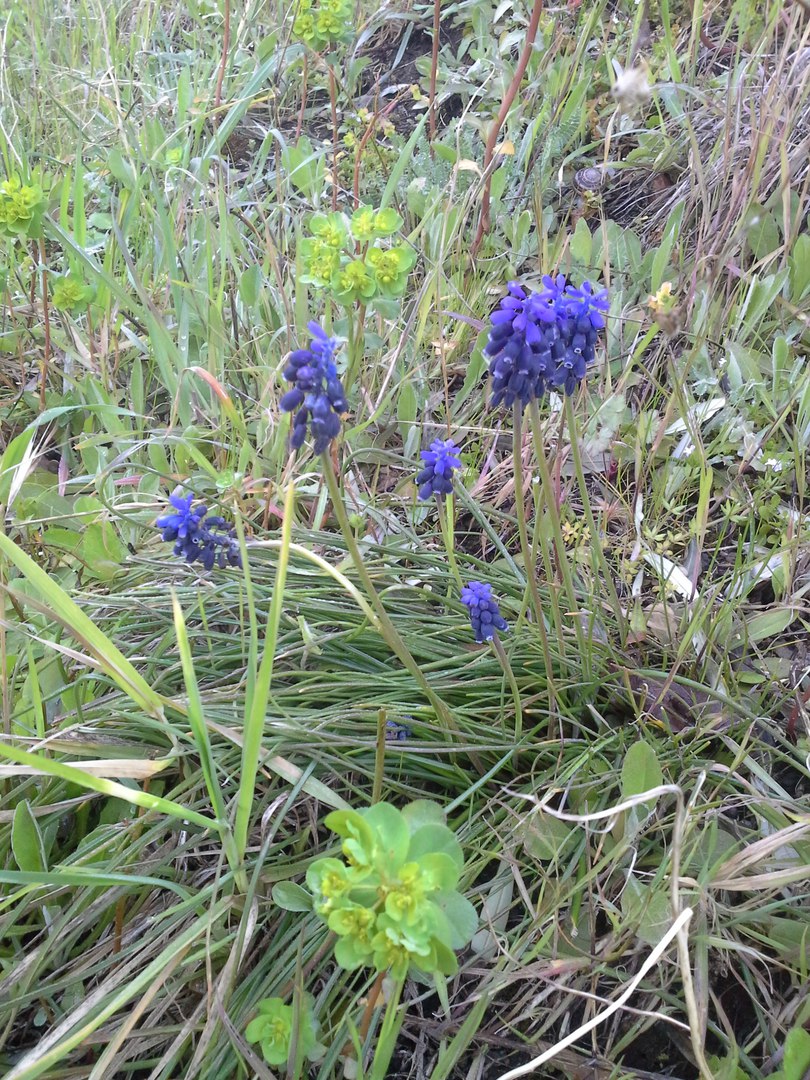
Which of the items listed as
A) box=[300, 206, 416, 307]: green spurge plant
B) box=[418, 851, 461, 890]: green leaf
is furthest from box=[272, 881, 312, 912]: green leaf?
box=[300, 206, 416, 307]: green spurge plant

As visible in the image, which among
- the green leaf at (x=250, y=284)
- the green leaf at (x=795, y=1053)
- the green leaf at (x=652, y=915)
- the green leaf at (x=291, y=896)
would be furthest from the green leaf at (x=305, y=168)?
the green leaf at (x=795, y=1053)

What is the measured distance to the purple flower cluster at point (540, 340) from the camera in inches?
43.7

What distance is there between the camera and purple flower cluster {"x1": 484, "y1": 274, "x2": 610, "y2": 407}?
111 centimetres

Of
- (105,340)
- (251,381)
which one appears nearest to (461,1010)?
(251,381)

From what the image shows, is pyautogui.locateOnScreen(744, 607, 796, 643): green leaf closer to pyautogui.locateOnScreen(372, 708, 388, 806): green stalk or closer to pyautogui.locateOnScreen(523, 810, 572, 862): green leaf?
pyautogui.locateOnScreen(523, 810, 572, 862): green leaf

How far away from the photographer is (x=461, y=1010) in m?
1.23

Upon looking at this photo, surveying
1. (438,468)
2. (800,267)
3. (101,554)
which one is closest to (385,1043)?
(438,468)

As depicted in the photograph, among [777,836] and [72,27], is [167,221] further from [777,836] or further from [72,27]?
[72,27]

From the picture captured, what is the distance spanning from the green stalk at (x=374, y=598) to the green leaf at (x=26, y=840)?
0.64 metres

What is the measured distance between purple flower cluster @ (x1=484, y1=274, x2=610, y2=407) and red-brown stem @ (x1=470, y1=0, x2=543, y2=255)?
3.58ft

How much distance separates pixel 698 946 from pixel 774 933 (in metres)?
0.14

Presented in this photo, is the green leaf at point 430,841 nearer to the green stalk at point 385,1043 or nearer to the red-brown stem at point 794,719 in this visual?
the green stalk at point 385,1043

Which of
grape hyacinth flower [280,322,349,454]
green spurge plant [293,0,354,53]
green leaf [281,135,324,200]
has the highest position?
green spurge plant [293,0,354,53]

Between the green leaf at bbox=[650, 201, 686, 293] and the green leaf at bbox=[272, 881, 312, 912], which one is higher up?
the green leaf at bbox=[650, 201, 686, 293]
